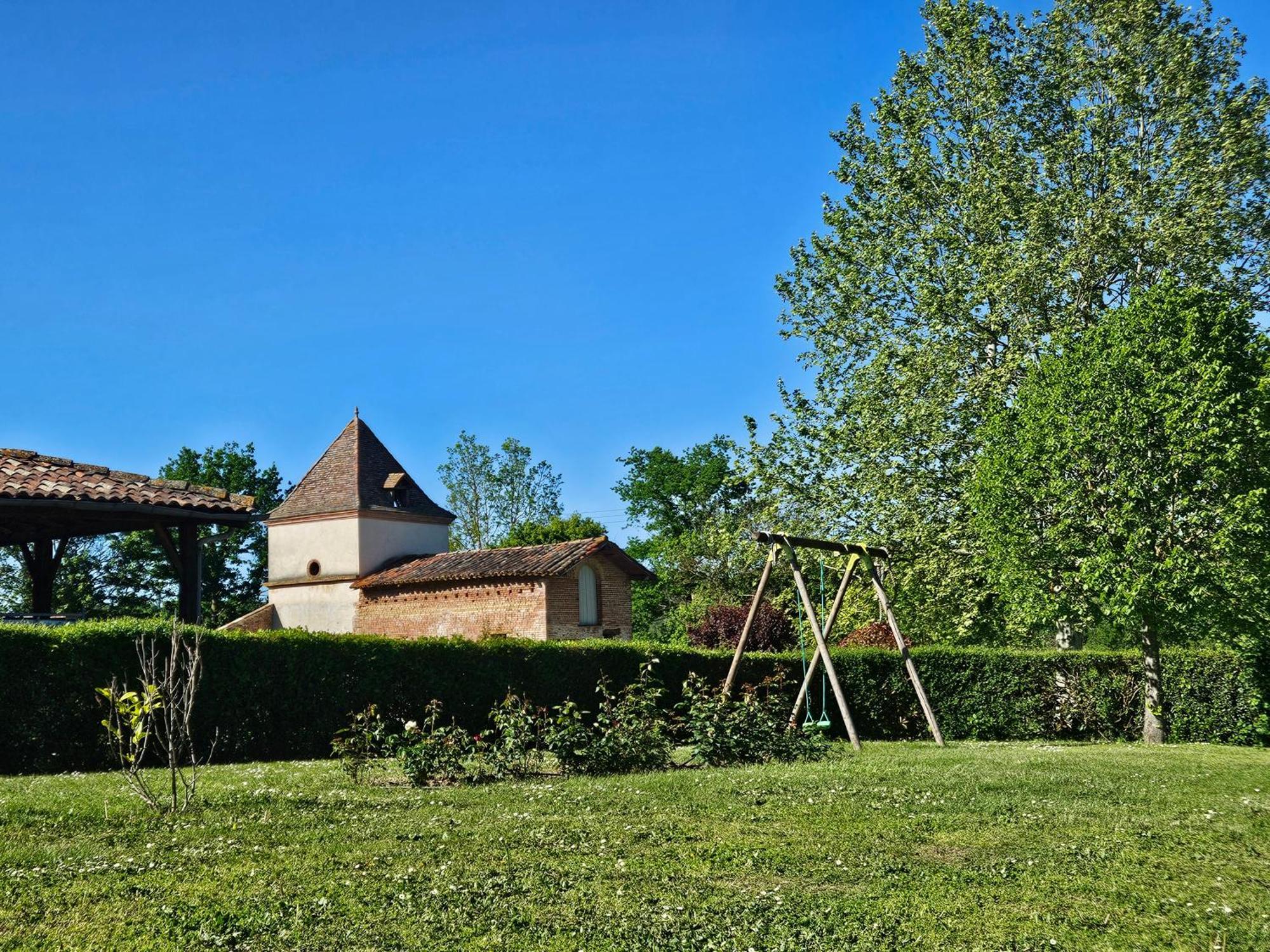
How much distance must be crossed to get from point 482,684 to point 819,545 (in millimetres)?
5515

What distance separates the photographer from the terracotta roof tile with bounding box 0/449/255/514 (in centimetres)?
1314

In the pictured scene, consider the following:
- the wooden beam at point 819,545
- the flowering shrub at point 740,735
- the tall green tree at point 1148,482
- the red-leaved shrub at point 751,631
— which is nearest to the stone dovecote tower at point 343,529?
the red-leaved shrub at point 751,631

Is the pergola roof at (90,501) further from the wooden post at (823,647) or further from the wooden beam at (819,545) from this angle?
the wooden post at (823,647)

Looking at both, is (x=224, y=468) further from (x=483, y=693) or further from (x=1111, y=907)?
(x=1111, y=907)

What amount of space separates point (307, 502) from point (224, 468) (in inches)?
746

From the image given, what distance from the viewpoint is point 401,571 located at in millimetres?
37875

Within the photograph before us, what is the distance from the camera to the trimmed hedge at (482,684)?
1216 cm

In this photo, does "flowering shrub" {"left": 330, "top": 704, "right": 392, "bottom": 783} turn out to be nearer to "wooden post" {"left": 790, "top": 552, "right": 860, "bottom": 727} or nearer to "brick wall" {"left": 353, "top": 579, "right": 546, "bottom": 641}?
"wooden post" {"left": 790, "top": 552, "right": 860, "bottom": 727}

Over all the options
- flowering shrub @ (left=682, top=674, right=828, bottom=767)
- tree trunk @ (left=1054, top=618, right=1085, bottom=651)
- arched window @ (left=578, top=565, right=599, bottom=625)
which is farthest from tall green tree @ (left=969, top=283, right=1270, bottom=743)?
arched window @ (left=578, top=565, right=599, bottom=625)

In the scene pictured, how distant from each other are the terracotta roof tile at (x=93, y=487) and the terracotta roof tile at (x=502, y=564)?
18.4 m

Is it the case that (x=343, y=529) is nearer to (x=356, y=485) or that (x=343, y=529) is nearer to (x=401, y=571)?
(x=356, y=485)

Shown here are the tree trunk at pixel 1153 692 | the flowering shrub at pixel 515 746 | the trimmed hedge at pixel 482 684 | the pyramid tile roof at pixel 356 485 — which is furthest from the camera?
the pyramid tile roof at pixel 356 485

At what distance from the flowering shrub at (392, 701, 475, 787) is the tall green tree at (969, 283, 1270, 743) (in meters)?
11.1

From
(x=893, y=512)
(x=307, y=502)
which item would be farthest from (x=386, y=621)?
(x=893, y=512)
